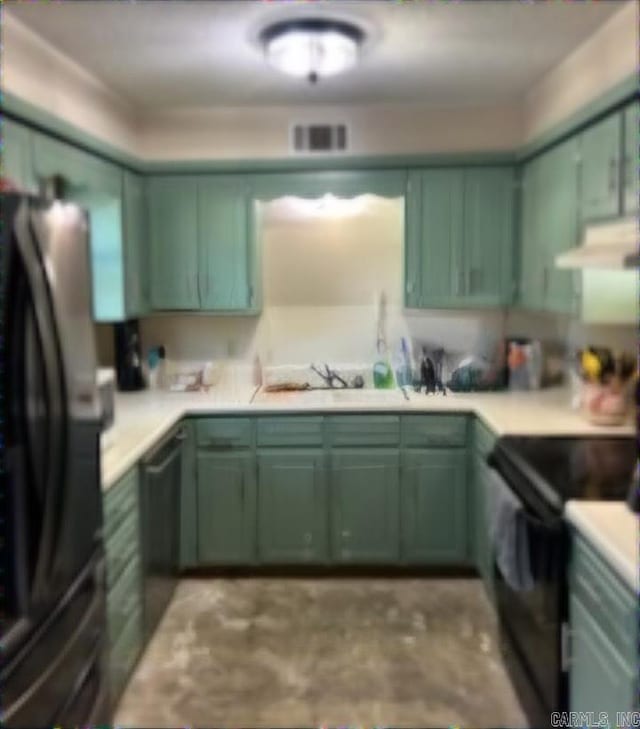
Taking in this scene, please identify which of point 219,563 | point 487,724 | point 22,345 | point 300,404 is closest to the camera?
point 22,345

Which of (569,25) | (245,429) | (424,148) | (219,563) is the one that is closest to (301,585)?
(219,563)

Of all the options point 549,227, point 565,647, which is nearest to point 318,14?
point 549,227

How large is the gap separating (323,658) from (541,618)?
2.89 ft

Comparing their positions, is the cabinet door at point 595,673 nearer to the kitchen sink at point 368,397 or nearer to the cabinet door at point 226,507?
the kitchen sink at point 368,397

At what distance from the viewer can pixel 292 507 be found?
310cm

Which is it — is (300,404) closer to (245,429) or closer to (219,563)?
(245,429)

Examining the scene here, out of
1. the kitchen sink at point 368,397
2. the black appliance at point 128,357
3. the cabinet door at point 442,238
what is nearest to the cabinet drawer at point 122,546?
the black appliance at point 128,357

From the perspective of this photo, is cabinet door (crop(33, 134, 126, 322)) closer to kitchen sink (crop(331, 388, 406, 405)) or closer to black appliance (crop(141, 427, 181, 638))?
black appliance (crop(141, 427, 181, 638))

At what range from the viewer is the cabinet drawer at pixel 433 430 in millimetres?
2984

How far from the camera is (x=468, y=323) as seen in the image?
11.0 ft

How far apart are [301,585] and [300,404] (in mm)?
804

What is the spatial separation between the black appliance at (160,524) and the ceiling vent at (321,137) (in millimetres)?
1408

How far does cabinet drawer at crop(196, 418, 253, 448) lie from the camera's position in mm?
3008

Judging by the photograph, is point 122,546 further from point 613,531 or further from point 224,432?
point 613,531
